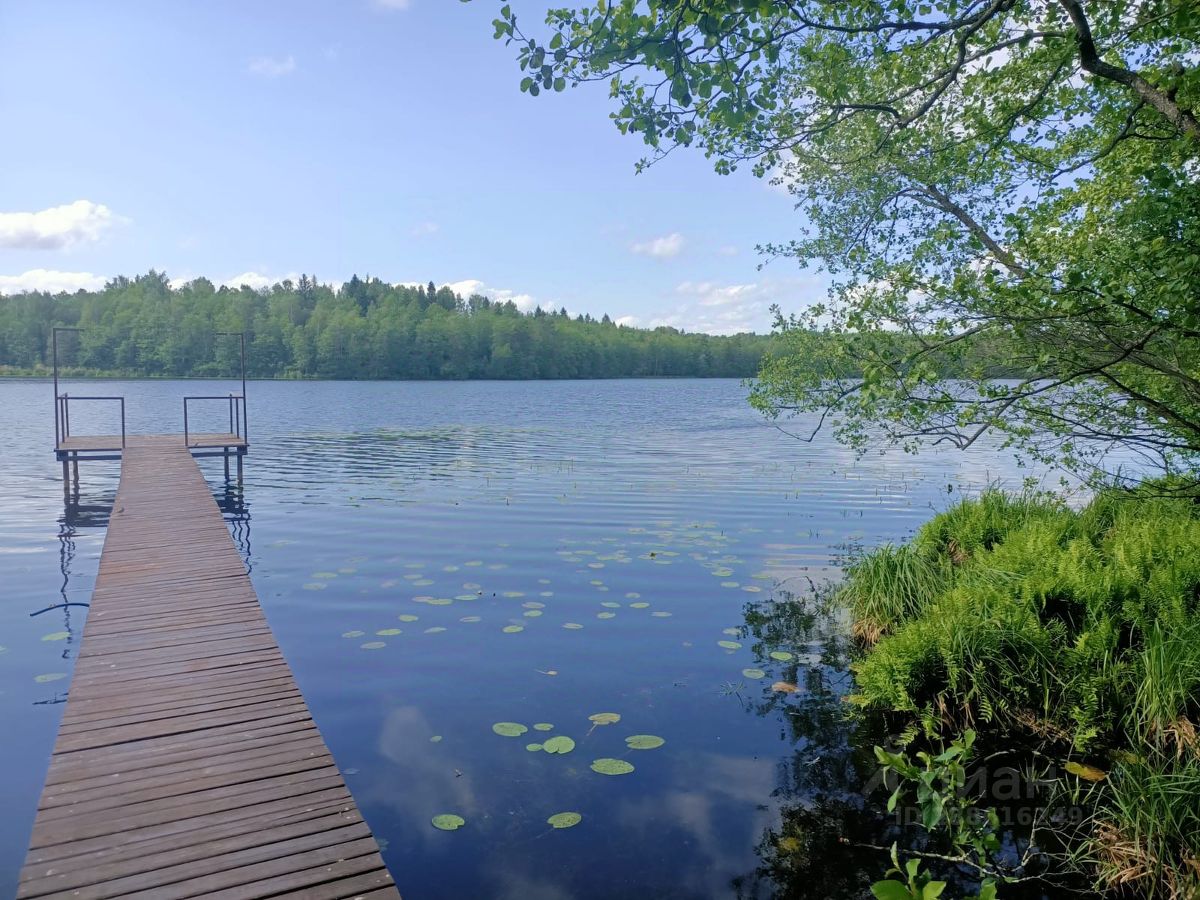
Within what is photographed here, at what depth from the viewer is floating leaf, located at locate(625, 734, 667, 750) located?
19.8ft

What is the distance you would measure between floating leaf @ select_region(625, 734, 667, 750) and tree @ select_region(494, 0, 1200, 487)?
3009 millimetres

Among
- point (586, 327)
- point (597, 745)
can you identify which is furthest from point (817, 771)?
point (586, 327)

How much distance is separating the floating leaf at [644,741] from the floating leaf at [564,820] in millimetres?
998

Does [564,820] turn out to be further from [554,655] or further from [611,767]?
[554,655]

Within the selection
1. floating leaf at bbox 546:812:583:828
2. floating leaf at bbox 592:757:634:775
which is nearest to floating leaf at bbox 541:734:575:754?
floating leaf at bbox 592:757:634:775

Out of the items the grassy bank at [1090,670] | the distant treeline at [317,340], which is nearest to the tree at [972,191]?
the grassy bank at [1090,670]

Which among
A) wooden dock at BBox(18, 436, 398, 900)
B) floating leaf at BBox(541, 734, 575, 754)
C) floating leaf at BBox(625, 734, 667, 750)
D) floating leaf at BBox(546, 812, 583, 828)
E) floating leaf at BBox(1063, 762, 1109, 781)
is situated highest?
wooden dock at BBox(18, 436, 398, 900)

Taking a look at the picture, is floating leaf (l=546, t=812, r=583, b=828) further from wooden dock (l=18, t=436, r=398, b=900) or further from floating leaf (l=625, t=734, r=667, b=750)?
wooden dock (l=18, t=436, r=398, b=900)

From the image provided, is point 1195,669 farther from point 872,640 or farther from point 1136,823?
point 872,640

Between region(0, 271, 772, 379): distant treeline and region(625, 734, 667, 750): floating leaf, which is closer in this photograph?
region(625, 734, 667, 750): floating leaf

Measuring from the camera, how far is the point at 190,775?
451cm

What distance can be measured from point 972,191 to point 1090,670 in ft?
22.8

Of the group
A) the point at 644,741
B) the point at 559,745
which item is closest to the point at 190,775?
the point at 559,745

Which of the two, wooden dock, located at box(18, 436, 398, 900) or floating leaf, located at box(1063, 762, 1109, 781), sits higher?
wooden dock, located at box(18, 436, 398, 900)
